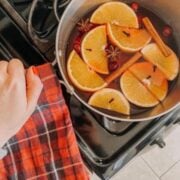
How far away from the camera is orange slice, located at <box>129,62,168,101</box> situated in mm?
788

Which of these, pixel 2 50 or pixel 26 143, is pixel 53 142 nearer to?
pixel 26 143

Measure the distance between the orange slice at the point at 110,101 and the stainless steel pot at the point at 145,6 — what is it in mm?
20

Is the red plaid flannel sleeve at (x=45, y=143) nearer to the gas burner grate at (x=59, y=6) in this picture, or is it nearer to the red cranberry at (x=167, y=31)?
the gas burner grate at (x=59, y=6)

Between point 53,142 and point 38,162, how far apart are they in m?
0.04

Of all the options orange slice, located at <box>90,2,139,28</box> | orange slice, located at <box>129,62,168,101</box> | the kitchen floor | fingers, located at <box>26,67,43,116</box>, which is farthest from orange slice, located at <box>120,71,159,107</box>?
the kitchen floor

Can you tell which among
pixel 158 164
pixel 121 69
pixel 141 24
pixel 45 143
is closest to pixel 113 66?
pixel 121 69

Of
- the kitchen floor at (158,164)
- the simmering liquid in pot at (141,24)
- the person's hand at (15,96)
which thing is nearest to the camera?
the person's hand at (15,96)

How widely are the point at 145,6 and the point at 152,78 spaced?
17 cm

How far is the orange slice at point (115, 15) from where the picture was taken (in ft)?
2.70

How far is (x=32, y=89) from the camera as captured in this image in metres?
0.58

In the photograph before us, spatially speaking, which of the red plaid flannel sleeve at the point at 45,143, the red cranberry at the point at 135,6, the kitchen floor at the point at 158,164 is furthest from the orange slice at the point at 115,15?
the kitchen floor at the point at 158,164

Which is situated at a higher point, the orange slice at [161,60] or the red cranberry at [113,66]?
the red cranberry at [113,66]

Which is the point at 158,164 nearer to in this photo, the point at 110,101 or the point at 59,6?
the point at 110,101

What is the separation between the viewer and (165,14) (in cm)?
86
